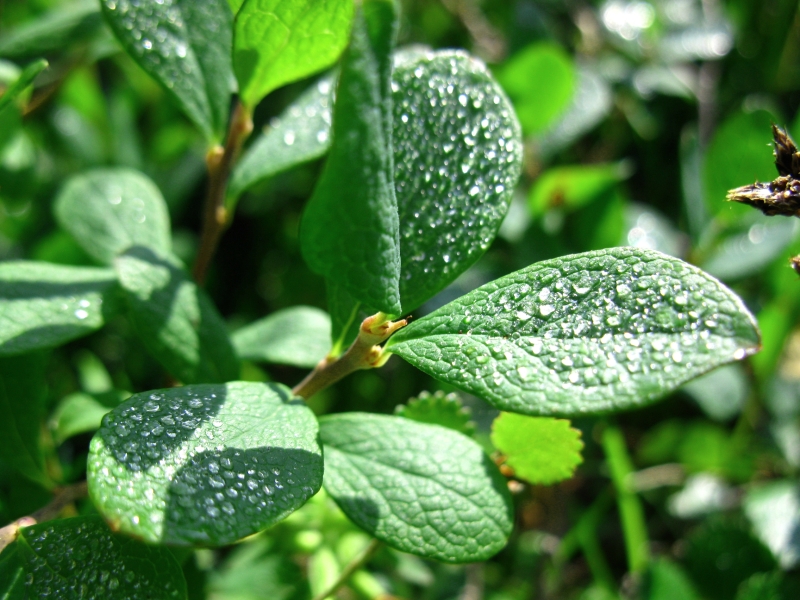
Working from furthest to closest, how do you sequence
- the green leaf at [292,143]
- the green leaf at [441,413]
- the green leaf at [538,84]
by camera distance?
the green leaf at [538,84], the green leaf at [292,143], the green leaf at [441,413]

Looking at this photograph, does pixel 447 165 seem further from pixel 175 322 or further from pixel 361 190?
pixel 175 322

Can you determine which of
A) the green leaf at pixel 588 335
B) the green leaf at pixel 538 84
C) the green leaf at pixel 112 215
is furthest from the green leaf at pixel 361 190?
the green leaf at pixel 538 84

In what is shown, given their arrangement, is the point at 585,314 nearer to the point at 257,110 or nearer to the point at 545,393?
the point at 545,393

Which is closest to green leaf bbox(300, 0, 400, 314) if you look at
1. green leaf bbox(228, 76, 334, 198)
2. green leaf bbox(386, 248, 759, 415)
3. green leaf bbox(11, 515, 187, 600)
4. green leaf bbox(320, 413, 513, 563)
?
green leaf bbox(386, 248, 759, 415)

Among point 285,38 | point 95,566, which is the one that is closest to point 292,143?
point 285,38

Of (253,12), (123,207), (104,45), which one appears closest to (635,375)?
(253,12)

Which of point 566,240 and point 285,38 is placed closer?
point 285,38

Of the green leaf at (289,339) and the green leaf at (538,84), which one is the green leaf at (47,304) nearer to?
the green leaf at (289,339)

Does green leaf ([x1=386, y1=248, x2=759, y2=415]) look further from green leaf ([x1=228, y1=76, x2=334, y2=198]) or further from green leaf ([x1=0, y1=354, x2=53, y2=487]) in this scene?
green leaf ([x1=0, y1=354, x2=53, y2=487])
